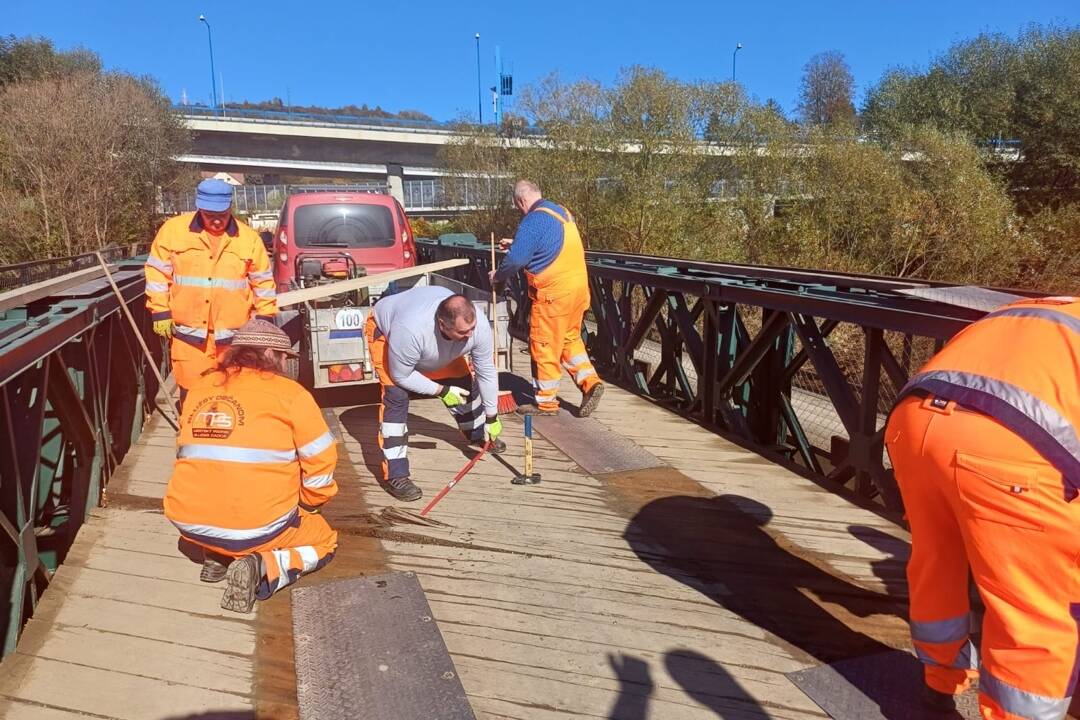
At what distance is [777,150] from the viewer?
70.0ft

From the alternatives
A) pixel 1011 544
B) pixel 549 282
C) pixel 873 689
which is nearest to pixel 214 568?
pixel 873 689

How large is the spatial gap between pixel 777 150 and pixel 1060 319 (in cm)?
2102

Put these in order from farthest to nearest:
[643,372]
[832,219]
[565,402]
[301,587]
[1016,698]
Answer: [832,219]
[643,372]
[565,402]
[301,587]
[1016,698]

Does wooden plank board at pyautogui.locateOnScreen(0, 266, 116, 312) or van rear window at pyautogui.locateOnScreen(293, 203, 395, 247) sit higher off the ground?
van rear window at pyautogui.locateOnScreen(293, 203, 395, 247)

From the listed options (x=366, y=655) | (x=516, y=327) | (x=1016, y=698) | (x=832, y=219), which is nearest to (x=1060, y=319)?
(x=1016, y=698)

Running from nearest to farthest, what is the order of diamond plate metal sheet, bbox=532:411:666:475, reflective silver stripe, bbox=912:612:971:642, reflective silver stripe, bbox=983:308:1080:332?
reflective silver stripe, bbox=983:308:1080:332 < reflective silver stripe, bbox=912:612:971:642 < diamond plate metal sheet, bbox=532:411:666:475

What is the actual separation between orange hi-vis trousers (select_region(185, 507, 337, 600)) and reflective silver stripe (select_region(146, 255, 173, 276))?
2.14 metres

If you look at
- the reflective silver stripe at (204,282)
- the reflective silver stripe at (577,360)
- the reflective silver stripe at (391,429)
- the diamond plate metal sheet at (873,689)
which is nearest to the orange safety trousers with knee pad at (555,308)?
the reflective silver stripe at (577,360)

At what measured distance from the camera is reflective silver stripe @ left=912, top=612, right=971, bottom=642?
224cm

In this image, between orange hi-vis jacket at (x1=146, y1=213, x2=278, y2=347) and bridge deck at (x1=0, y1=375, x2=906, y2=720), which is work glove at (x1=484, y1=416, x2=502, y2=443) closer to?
bridge deck at (x1=0, y1=375, x2=906, y2=720)

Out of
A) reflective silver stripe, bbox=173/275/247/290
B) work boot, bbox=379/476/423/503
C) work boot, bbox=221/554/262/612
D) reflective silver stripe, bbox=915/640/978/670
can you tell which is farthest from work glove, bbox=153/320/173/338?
reflective silver stripe, bbox=915/640/978/670

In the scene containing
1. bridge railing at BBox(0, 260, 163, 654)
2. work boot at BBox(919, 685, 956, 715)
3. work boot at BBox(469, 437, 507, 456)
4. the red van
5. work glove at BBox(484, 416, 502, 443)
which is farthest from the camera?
the red van

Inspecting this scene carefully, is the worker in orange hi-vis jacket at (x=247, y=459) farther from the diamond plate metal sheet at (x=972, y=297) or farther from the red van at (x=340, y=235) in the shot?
the red van at (x=340, y=235)

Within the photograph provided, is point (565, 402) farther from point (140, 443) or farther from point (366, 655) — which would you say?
point (366, 655)
